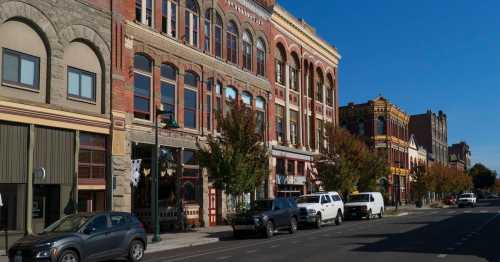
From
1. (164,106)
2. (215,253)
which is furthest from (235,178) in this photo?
(215,253)

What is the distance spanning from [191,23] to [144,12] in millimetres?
4347

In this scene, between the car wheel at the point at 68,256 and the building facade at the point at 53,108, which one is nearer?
the car wheel at the point at 68,256

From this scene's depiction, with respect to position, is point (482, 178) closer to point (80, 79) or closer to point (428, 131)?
point (428, 131)

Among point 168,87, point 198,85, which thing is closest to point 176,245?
point 168,87

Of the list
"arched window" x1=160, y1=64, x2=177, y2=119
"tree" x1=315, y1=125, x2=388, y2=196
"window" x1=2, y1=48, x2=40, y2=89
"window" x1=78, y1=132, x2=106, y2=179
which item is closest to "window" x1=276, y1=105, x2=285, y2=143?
"tree" x1=315, y1=125, x2=388, y2=196

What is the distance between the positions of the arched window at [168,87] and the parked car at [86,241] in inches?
538

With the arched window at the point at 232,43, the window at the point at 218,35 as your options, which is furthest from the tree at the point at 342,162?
the window at the point at 218,35

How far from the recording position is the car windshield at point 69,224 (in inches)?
619

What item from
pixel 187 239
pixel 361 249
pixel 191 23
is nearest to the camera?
pixel 361 249

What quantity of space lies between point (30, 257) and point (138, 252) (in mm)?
3670

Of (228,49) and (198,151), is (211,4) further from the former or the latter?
(198,151)

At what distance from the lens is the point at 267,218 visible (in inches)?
1036

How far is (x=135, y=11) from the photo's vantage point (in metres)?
28.7

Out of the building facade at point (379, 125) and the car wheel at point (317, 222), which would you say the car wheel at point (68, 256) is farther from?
the building facade at point (379, 125)
